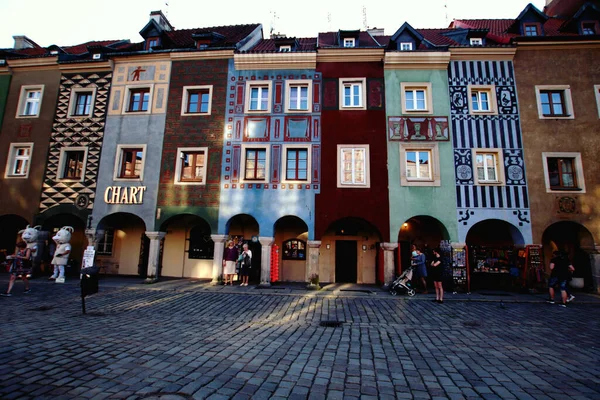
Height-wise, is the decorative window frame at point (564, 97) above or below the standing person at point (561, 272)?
above

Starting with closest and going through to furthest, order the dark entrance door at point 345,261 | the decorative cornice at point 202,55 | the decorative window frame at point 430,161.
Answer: the decorative window frame at point 430,161 → the decorative cornice at point 202,55 → the dark entrance door at point 345,261

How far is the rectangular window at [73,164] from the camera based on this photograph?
54.4 feet

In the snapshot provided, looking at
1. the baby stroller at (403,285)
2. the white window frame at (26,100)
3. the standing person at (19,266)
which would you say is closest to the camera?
the standing person at (19,266)

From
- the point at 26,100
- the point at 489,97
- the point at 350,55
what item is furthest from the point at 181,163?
the point at 489,97

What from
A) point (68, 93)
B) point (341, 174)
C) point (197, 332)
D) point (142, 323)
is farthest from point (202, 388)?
point (68, 93)

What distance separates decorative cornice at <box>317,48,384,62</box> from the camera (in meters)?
15.7

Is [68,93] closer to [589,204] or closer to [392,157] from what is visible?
[392,157]

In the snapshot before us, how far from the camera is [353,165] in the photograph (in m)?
15.0

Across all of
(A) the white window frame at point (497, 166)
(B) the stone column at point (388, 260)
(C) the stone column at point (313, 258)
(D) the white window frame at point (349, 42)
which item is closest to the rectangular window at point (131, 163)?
(C) the stone column at point (313, 258)

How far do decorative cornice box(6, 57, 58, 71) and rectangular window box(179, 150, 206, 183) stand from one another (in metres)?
10.0

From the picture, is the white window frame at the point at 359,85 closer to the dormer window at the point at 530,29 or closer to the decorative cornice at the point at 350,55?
the decorative cornice at the point at 350,55

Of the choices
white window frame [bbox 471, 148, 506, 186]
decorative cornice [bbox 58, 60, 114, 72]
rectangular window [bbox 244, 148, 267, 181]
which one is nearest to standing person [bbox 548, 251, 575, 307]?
white window frame [bbox 471, 148, 506, 186]

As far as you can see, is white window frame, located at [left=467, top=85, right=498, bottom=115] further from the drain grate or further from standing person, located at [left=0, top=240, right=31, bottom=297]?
standing person, located at [left=0, top=240, right=31, bottom=297]

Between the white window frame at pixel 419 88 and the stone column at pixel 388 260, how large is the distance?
681cm
